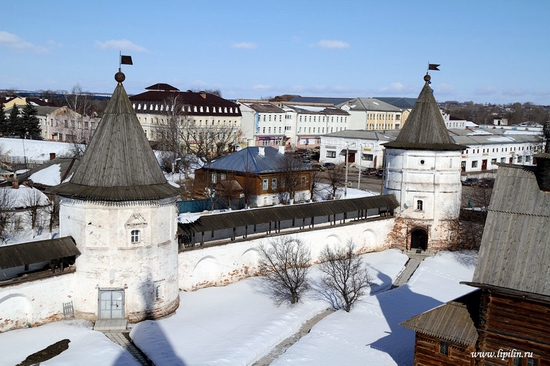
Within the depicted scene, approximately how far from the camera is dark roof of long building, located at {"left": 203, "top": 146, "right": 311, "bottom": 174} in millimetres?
34156

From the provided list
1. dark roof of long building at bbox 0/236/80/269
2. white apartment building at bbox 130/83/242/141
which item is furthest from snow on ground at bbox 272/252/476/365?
white apartment building at bbox 130/83/242/141

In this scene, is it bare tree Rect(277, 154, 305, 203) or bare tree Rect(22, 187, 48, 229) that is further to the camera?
bare tree Rect(277, 154, 305, 203)

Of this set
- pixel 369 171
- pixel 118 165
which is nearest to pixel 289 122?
pixel 369 171

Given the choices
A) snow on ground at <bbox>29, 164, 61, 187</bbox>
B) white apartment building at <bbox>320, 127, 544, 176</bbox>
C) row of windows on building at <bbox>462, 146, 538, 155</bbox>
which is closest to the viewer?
snow on ground at <bbox>29, 164, 61, 187</bbox>

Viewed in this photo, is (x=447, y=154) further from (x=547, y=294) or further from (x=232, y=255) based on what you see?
(x=547, y=294)

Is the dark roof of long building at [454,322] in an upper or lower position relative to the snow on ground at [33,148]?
lower

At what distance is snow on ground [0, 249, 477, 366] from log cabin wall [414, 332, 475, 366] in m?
0.84

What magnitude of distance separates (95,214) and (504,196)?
1163cm

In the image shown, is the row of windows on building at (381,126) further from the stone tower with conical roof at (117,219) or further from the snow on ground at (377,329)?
the stone tower with conical roof at (117,219)

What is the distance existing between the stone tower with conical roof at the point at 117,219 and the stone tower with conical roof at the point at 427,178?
1424cm

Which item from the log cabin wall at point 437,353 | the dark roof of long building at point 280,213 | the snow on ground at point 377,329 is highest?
the dark roof of long building at point 280,213

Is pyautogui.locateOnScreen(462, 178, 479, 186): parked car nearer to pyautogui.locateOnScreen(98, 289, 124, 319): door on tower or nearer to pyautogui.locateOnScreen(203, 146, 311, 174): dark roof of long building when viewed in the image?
pyautogui.locateOnScreen(203, 146, 311, 174): dark roof of long building

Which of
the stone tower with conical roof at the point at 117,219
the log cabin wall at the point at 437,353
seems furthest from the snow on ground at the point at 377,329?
the stone tower with conical roof at the point at 117,219

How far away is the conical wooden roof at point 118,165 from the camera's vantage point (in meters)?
17.3
